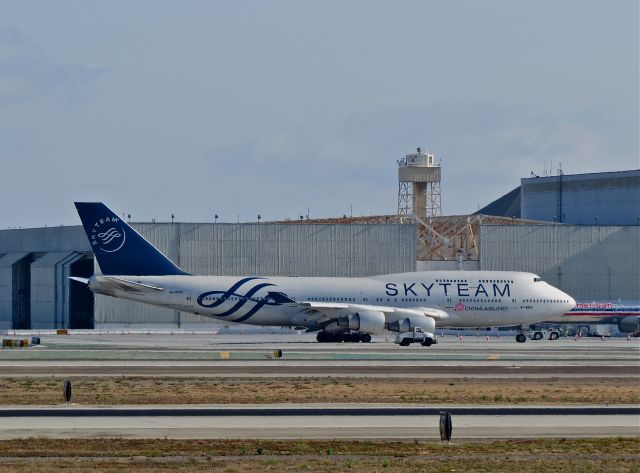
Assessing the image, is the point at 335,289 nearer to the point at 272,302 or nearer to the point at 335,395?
the point at 272,302

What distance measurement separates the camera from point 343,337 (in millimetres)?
86000

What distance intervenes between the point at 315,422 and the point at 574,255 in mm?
81453

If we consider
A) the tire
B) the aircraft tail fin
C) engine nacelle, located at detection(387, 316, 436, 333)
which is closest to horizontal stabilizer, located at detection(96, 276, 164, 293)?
the aircraft tail fin

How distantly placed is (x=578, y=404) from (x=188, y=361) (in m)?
26.2

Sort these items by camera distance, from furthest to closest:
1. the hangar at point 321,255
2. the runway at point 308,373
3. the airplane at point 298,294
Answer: the hangar at point 321,255 < the airplane at point 298,294 < the runway at point 308,373

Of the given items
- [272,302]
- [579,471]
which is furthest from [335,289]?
[579,471]

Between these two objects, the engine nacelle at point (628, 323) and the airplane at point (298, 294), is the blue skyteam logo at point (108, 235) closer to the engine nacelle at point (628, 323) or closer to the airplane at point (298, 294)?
the airplane at point (298, 294)

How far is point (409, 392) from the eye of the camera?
46.2 meters

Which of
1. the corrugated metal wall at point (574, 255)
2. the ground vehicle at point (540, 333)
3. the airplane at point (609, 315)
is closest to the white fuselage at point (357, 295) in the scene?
the ground vehicle at point (540, 333)

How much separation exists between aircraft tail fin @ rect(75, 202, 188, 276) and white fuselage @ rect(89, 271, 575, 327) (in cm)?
126

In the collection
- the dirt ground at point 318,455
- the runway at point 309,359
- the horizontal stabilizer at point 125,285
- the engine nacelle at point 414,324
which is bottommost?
the dirt ground at point 318,455

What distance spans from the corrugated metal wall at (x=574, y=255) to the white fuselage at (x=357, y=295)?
2022cm

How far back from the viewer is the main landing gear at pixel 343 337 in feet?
282

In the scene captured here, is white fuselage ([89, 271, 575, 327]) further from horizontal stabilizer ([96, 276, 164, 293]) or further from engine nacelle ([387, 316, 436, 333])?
engine nacelle ([387, 316, 436, 333])
